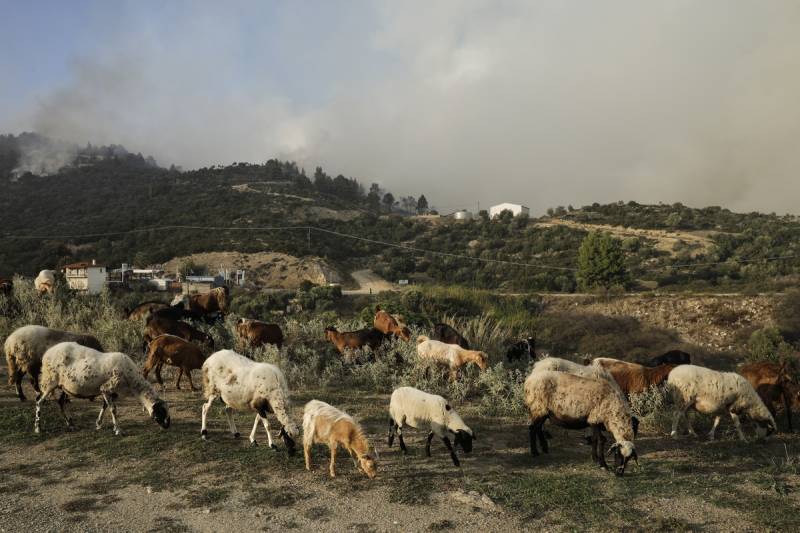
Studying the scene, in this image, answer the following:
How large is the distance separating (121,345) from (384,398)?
7.78m

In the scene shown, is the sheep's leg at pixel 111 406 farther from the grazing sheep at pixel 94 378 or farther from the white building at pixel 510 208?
the white building at pixel 510 208

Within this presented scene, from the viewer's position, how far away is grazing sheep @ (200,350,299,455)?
7332 mm

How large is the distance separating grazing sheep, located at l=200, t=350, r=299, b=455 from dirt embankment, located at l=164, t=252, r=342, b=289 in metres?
35.2

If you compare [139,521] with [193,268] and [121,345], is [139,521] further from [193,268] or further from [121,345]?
[193,268]

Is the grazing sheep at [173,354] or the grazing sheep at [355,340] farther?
the grazing sheep at [355,340]

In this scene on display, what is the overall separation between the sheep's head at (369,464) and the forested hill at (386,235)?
37.9 meters

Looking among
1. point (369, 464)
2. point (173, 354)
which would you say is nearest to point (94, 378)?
point (173, 354)

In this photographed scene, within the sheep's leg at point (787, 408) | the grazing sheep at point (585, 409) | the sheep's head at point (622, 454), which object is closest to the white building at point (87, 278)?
the grazing sheep at point (585, 409)

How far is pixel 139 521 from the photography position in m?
5.59

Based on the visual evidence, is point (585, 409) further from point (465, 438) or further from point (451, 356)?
point (451, 356)

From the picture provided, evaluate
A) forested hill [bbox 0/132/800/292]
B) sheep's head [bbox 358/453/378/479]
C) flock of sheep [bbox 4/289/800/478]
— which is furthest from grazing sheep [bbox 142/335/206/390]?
forested hill [bbox 0/132/800/292]

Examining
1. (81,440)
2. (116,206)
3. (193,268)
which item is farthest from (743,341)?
(116,206)

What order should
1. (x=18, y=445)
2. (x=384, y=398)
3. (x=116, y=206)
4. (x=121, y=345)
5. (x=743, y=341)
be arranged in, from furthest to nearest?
1. (x=116, y=206)
2. (x=743, y=341)
3. (x=121, y=345)
4. (x=384, y=398)
5. (x=18, y=445)

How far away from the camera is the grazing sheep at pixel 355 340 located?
13.3 metres
